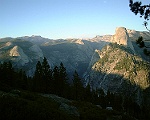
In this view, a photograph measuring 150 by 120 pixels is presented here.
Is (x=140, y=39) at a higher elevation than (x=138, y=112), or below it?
higher

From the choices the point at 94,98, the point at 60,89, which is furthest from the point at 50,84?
the point at 94,98

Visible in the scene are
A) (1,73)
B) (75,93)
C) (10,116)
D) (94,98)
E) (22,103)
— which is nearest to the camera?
(10,116)

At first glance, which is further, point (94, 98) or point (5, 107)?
point (94, 98)

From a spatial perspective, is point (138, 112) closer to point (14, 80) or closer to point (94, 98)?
point (94, 98)

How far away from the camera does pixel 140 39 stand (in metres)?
21.1

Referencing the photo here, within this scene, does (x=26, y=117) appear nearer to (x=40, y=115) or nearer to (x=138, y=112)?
(x=40, y=115)

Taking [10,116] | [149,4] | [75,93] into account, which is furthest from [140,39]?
[75,93]

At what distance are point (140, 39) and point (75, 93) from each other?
57.6 m

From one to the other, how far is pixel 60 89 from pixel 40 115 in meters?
52.6

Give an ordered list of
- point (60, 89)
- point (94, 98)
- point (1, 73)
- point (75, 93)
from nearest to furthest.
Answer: point (1, 73), point (60, 89), point (75, 93), point (94, 98)

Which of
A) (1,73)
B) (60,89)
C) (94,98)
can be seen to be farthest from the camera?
(94,98)

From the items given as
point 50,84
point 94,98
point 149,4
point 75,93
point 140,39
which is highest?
point 149,4

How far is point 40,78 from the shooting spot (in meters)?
66.8

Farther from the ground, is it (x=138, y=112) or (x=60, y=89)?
(x=60, y=89)
